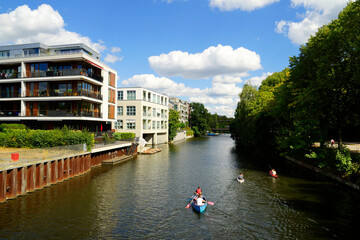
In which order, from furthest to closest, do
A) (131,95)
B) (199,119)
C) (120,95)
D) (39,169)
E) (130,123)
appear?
1. (199,119)
2. (120,95)
3. (131,95)
4. (130,123)
5. (39,169)

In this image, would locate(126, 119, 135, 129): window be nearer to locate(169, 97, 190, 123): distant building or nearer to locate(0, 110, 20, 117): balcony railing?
locate(0, 110, 20, 117): balcony railing

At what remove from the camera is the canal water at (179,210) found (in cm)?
1642

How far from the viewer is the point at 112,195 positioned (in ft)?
80.6

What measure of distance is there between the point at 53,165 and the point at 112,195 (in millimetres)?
8395

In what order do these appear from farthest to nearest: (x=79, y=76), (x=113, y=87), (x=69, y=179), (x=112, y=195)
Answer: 1. (x=113, y=87)
2. (x=79, y=76)
3. (x=69, y=179)
4. (x=112, y=195)

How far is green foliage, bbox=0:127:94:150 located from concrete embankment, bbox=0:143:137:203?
2.04 metres

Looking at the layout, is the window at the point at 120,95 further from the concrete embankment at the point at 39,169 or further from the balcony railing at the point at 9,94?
the concrete embankment at the point at 39,169

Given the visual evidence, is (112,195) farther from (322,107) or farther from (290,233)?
(322,107)

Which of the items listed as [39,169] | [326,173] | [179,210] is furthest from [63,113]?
[326,173]

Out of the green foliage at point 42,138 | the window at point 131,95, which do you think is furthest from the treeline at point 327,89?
the window at point 131,95

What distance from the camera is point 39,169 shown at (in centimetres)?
2534

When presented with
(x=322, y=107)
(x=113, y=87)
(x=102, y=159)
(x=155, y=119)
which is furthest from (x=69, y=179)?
(x=155, y=119)

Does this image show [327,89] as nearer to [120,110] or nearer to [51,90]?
[51,90]

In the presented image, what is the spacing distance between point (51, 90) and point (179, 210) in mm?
35073
